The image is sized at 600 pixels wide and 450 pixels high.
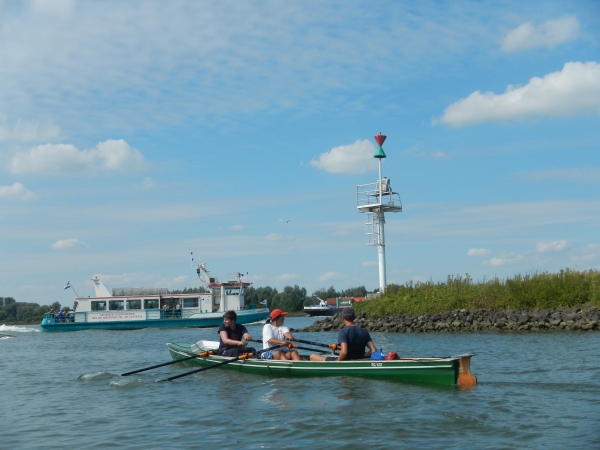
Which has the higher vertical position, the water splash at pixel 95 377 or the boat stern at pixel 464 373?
the boat stern at pixel 464 373

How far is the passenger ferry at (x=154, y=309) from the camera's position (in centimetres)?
4672

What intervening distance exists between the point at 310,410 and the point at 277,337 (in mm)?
4253

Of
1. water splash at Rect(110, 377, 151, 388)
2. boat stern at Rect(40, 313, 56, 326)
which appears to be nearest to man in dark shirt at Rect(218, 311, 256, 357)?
water splash at Rect(110, 377, 151, 388)

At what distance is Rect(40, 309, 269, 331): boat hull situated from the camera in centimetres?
4584

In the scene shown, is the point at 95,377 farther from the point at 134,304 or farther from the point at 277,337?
the point at 134,304

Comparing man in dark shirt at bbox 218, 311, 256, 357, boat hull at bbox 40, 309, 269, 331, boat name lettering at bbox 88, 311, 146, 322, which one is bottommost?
boat hull at bbox 40, 309, 269, 331

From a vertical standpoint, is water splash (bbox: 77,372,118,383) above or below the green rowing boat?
below

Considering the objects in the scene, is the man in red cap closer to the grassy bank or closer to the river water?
the river water

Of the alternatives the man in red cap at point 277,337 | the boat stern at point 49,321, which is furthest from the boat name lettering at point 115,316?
the man in red cap at point 277,337

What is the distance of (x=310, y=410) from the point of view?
10.5 metres

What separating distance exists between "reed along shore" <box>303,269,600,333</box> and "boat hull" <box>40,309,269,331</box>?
478 inches

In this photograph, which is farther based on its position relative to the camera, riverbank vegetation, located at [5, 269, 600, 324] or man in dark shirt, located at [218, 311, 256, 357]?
riverbank vegetation, located at [5, 269, 600, 324]

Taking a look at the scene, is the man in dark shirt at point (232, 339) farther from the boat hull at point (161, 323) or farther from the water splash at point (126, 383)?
the boat hull at point (161, 323)

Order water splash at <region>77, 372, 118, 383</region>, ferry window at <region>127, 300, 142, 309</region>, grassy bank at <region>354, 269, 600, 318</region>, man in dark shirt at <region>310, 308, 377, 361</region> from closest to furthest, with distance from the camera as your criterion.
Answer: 1. man in dark shirt at <region>310, 308, 377, 361</region>
2. water splash at <region>77, 372, 118, 383</region>
3. grassy bank at <region>354, 269, 600, 318</region>
4. ferry window at <region>127, 300, 142, 309</region>
